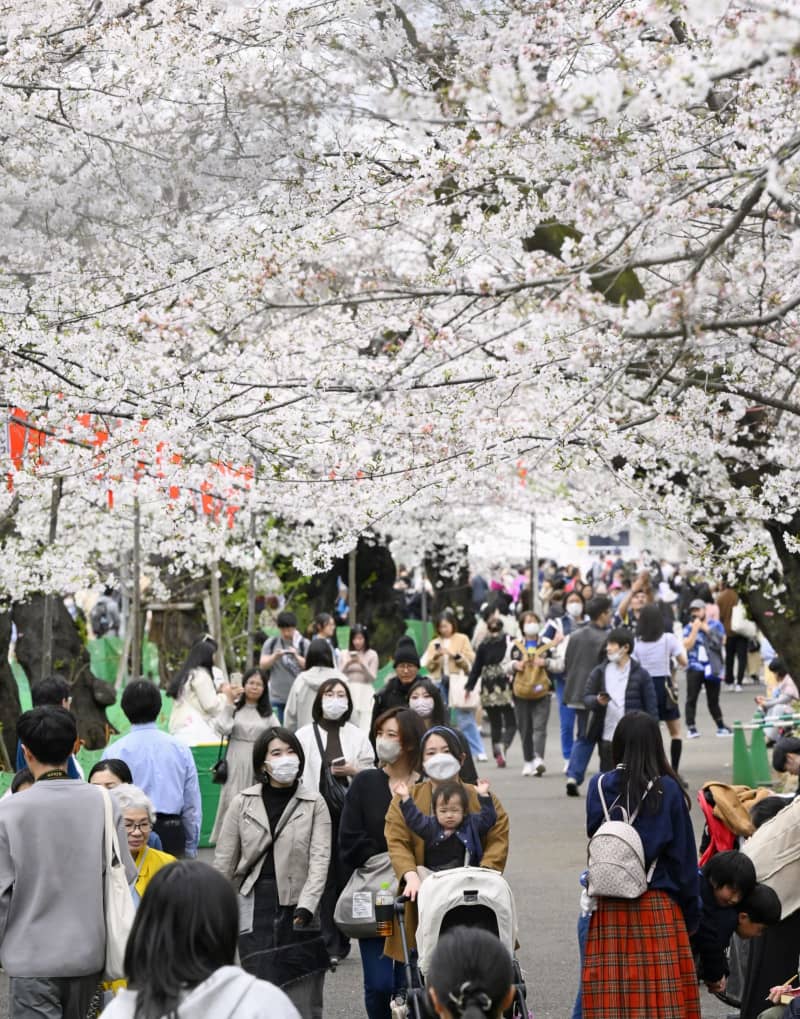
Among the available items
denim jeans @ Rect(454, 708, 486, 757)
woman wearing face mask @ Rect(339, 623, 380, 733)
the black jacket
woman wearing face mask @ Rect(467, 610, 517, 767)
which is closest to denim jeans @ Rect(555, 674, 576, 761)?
woman wearing face mask @ Rect(467, 610, 517, 767)

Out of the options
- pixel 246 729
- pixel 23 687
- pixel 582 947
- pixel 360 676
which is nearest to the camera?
pixel 582 947

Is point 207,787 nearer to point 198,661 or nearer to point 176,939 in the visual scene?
point 198,661

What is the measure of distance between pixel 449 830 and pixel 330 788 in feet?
7.04

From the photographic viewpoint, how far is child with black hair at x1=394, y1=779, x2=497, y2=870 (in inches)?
263

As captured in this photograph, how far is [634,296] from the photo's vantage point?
34.8 ft

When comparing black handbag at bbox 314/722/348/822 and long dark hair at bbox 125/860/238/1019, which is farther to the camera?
black handbag at bbox 314/722/348/822

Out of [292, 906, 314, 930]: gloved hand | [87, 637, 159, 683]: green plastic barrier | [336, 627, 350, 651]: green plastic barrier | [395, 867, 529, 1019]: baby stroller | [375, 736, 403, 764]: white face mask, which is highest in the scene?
[336, 627, 350, 651]: green plastic barrier

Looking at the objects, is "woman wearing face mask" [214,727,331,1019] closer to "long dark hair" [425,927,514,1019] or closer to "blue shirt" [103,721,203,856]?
"blue shirt" [103,721,203,856]

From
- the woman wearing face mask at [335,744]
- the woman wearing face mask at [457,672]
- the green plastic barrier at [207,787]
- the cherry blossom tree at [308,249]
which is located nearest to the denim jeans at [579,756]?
the woman wearing face mask at [457,672]

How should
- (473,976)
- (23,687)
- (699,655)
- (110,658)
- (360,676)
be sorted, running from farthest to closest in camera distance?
(110,658) < (699,655) < (23,687) < (360,676) < (473,976)

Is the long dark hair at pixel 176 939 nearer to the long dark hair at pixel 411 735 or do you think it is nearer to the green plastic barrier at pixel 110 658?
the long dark hair at pixel 411 735

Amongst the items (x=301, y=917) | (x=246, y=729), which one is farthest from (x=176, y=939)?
(x=246, y=729)

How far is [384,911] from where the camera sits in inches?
280

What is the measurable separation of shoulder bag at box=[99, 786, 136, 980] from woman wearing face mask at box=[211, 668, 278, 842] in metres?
5.61
